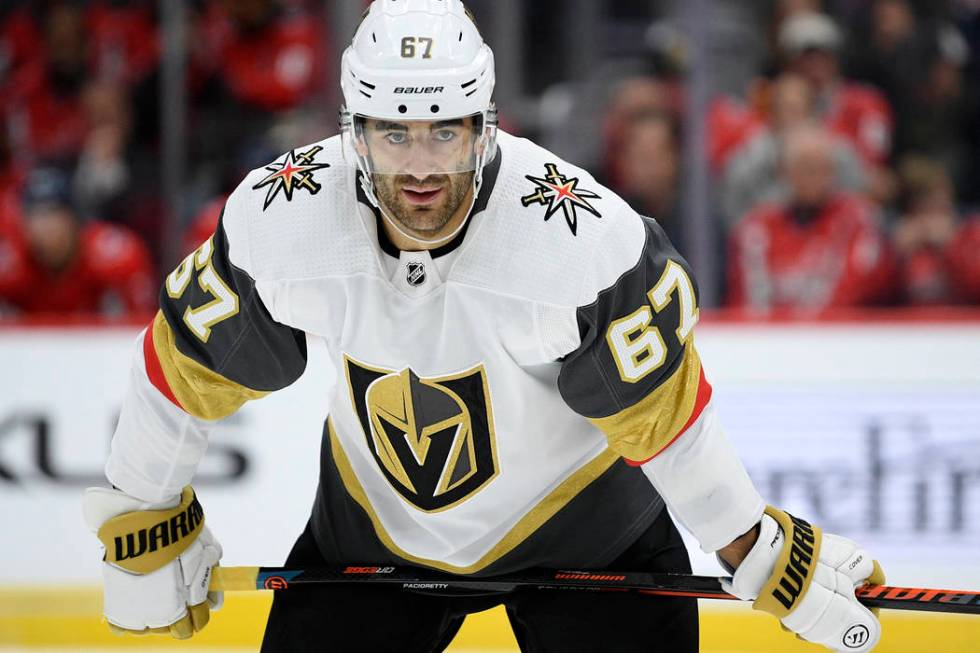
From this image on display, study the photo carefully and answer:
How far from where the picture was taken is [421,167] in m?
1.76

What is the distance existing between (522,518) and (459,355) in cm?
34

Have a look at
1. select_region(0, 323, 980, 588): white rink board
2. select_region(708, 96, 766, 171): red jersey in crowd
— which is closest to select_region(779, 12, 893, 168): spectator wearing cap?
select_region(708, 96, 766, 171): red jersey in crowd

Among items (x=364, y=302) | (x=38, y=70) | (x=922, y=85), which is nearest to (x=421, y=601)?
(x=364, y=302)

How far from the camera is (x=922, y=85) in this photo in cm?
446

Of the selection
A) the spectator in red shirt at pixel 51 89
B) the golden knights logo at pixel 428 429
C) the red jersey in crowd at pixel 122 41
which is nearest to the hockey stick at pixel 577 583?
the golden knights logo at pixel 428 429

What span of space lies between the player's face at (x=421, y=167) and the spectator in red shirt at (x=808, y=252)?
8.32 feet

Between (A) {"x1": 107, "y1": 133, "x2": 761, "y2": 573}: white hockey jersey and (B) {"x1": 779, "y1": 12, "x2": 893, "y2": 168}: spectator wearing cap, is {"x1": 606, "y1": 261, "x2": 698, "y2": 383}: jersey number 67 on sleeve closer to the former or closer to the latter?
(A) {"x1": 107, "y1": 133, "x2": 761, "y2": 573}: white hockey jersey

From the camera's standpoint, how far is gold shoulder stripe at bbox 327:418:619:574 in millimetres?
2018

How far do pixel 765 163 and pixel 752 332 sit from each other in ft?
3.57

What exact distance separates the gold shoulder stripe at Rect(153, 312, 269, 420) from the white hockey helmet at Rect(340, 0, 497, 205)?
1.33 ft

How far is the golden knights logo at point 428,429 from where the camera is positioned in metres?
1.86

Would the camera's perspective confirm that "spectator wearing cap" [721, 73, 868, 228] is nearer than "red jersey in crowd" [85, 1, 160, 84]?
Yes

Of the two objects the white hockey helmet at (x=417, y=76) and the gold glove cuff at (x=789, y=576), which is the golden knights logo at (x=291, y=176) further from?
the gold glove cuff at (x=789, y=576)

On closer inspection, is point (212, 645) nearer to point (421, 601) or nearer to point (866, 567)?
point (421, 601)
